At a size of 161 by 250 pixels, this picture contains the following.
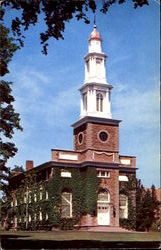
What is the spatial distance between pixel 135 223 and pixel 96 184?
11.1 ft

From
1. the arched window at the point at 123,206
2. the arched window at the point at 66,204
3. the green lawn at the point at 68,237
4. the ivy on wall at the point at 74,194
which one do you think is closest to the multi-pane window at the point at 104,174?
the ivy on wall at the point at 74,194

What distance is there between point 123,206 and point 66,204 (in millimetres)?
2870

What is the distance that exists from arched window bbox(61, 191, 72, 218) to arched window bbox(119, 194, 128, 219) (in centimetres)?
260

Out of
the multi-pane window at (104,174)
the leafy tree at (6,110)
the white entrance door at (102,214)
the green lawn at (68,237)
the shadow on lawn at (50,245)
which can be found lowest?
the white entrance door at (102,214)

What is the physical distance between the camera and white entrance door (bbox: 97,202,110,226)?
78.6 ft

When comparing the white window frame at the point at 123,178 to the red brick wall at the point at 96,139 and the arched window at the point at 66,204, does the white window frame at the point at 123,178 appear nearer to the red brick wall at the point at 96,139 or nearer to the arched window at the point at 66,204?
the red brick wall at the point at 96,139

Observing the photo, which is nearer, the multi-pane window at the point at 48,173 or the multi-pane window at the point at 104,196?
the multi-pane window at the point at 48,173

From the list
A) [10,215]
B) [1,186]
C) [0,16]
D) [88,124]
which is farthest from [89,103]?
[0,16]

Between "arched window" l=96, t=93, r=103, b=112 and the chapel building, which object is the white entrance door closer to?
the chapel building

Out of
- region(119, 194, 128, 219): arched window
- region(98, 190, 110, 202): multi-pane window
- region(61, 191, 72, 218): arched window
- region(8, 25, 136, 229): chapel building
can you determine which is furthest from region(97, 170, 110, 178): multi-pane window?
region(61, 191, 72, 218): arched window

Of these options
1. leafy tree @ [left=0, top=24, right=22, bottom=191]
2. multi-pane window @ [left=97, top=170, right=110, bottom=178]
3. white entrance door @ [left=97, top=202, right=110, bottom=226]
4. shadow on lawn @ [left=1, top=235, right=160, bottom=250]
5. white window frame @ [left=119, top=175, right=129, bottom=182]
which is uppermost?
leafy tree @ [left=0, top=24, right=22, bottom=191]

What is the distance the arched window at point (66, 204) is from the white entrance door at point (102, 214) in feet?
4.85

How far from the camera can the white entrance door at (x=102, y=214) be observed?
943 inches

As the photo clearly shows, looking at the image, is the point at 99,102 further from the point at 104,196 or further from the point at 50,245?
the point at 50,245
